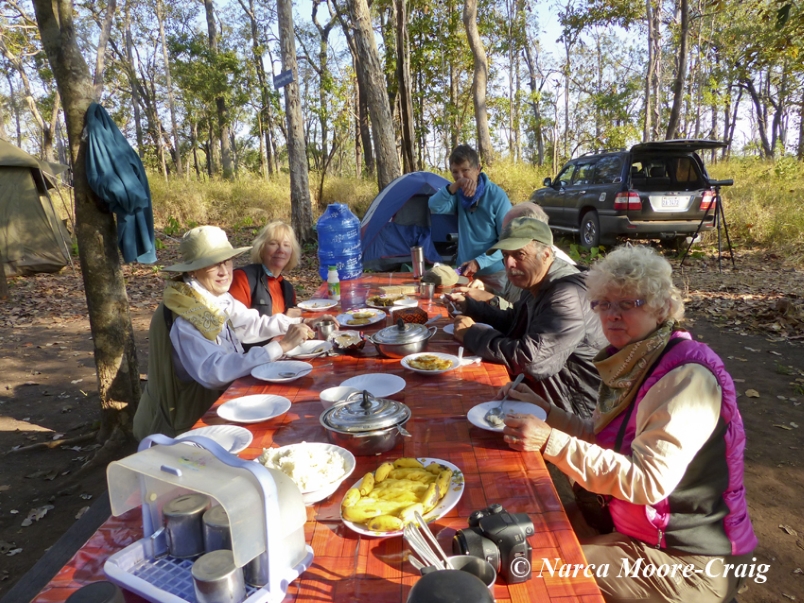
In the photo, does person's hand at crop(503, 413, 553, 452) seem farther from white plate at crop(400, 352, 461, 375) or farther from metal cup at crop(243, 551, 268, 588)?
metal cup at crop(243, 551, 268, 588)

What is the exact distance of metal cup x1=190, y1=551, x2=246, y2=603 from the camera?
107cm

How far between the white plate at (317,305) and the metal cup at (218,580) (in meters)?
2.89

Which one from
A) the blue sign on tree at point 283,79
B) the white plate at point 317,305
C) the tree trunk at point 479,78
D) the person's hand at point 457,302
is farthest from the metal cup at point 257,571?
the tree trunk at point 479,78

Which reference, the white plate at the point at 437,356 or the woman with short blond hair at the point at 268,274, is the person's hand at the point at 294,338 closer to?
the white plate at the point at 437,356

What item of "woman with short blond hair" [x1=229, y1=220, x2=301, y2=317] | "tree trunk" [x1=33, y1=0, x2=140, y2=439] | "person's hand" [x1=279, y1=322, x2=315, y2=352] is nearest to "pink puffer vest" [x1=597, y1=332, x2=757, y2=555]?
"person's hand" [x1=279, y1=322, x2=315, y2=352]

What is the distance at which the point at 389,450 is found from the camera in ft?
5.92

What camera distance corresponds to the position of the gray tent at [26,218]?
10.3 metres

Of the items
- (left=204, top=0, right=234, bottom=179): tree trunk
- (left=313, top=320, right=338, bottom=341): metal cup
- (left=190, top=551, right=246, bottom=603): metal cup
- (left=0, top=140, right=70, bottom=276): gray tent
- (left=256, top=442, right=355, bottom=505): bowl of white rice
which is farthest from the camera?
(left=204, top=0, right=234, bottom=179): tree trunk

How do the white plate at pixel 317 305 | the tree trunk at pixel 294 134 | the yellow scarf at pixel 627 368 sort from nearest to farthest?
the yellow scarf at pixel 627 368
the white plate at pixel 317 305
the tree trunk at pixel 294 134

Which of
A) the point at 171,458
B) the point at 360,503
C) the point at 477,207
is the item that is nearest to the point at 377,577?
the point at 360,503

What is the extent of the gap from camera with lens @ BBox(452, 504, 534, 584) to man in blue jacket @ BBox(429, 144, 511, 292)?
347 centimetres

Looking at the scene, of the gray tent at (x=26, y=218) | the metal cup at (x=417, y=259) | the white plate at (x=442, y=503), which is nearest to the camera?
the white plate at (x=442, y=503)

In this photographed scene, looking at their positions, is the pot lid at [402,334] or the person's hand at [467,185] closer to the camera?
the pot lid at [402,334]

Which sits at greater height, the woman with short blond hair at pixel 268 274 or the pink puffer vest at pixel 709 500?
the woman with short blond hair at pixel 268 274
